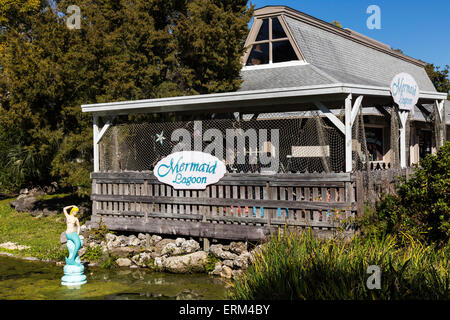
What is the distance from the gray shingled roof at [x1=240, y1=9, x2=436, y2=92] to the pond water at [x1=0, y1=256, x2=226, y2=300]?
6.90 m

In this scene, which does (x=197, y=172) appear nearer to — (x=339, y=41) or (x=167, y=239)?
(x=167, y=239)

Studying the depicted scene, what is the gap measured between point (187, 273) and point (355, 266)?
4.76 metres

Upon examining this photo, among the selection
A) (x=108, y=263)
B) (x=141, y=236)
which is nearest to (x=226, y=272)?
(x=108, y=263)

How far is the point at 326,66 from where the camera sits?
1712 centimetres

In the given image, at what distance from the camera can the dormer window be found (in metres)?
16.9

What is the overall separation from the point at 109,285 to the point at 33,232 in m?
6.42

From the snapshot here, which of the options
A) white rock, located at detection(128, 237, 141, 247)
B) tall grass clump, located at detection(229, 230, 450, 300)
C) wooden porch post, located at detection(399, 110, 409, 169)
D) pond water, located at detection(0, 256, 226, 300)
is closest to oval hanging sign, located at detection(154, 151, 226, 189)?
white rock, located at detection(128, 237, 141, 247)

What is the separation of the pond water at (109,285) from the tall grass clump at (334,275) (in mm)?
1445

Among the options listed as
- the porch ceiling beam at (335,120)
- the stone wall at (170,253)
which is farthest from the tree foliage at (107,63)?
the porch ceiling beam at (335,120)

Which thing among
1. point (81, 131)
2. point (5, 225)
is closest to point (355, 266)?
point (81, 131)

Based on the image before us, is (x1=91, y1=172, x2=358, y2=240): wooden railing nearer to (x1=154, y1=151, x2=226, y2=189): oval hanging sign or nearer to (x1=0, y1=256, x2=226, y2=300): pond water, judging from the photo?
(x1=154, y1=151, x2=226, y2=189): oval hanging sign

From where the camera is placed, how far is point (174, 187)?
11.2m

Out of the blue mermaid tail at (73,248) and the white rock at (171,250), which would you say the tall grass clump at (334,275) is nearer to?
the blue mermaid tail at (73,248)

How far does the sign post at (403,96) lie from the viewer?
1151cm
